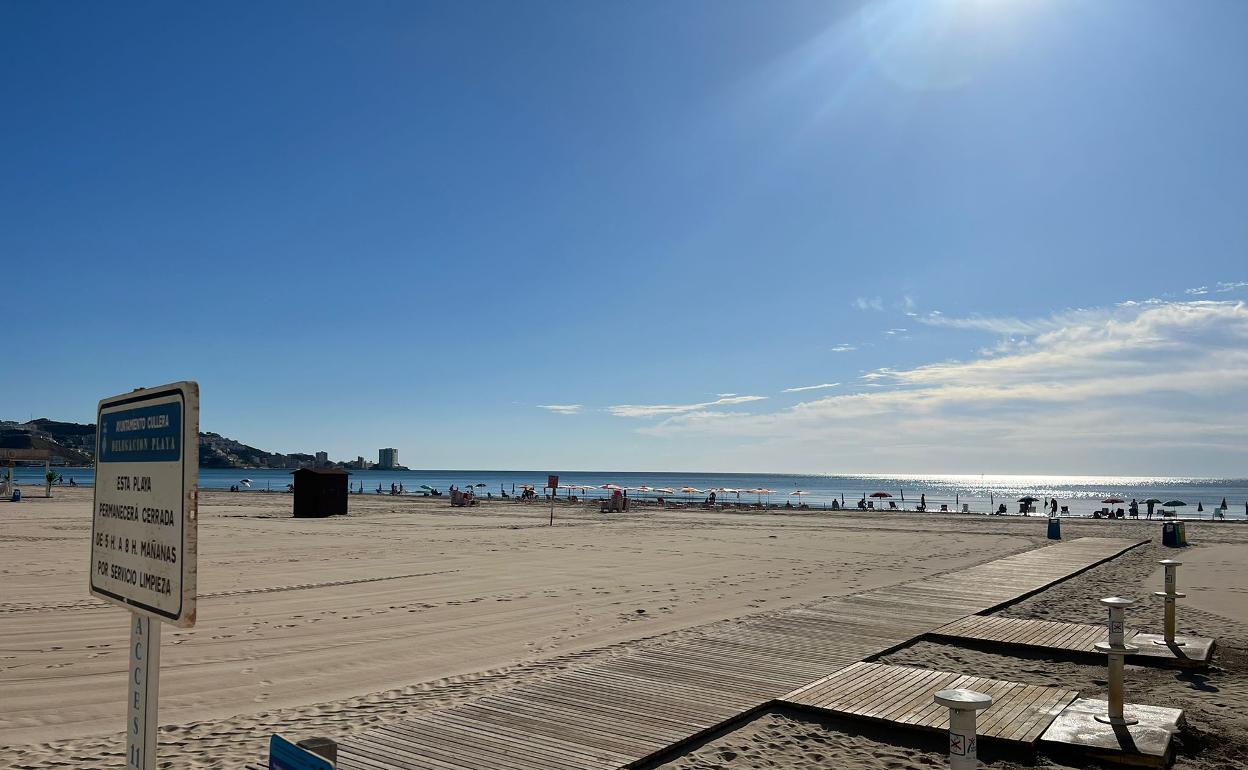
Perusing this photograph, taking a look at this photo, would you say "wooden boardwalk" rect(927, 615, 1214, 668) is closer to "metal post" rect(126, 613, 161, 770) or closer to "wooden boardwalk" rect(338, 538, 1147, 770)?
"wooden boardwalk" rect(338, 538, 1147, 770)

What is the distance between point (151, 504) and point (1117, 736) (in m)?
6.28

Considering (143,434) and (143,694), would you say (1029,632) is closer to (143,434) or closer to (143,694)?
(143,694)

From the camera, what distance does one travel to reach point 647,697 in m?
6.46

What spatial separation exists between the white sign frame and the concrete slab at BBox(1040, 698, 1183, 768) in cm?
574

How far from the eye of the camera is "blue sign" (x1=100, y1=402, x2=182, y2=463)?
229cm

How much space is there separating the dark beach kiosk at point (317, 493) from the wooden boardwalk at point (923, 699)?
2870 cm

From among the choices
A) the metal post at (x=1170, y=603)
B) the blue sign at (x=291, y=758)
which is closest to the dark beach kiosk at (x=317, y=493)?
the metal post at (x=1170, y=603)

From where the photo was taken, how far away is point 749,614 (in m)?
11.1

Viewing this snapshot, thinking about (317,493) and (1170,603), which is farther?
(317,493)

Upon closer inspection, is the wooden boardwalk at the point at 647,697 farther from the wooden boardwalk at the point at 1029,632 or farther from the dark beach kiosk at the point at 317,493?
the dark beach kiosk at the point at 317,493

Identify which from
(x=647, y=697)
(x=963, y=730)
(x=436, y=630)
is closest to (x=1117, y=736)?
(x=963, y=730)

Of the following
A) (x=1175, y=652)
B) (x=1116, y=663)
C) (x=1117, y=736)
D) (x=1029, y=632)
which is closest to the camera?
(x=1117, y=736)

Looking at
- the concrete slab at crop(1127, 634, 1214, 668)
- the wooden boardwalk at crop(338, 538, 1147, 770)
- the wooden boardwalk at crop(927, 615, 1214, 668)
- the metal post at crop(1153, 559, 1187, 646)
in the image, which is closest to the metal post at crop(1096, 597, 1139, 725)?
the wooden boardwalk at crop(927, 615, 1214, 668)

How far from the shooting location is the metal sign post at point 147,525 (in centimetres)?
220
